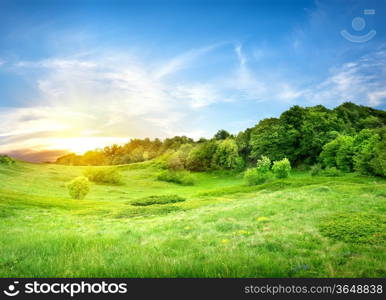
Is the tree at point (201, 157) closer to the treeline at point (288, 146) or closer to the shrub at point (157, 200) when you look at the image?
the treeline at point (288, 146)

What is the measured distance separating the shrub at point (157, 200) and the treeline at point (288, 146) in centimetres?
507

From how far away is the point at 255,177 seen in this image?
122 ft

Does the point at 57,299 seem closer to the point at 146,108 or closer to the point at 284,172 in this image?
the point at 146,108

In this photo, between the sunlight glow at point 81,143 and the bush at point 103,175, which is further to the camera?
the bush at point 103,175

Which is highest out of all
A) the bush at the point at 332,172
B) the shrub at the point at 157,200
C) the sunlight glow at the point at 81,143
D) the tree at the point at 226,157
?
the sunlight glow at the point at 81,143

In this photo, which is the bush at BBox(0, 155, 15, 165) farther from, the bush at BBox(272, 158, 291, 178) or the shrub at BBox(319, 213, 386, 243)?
the bush at BBox(272, 158, 291, 178)

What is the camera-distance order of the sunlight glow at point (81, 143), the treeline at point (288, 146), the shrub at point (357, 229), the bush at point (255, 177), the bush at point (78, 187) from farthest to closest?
the bush at point (255, 177), the treeline at point (288, 146), the bush at point (78, 187), the sunlight glow at point (81, 143), the shrub at point (357, 229)

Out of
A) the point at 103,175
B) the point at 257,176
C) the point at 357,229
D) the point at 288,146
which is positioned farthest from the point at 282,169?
the point at 357,229

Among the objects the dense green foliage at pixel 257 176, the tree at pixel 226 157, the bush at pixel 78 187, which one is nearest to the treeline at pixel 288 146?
the tree at pixel 226 157

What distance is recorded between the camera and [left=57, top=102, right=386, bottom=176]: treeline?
1174 inches

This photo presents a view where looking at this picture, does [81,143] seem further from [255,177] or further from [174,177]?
[255,177]

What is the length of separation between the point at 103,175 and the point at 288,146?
41119mm

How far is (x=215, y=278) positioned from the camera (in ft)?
13.6

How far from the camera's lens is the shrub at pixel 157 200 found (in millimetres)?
24786
